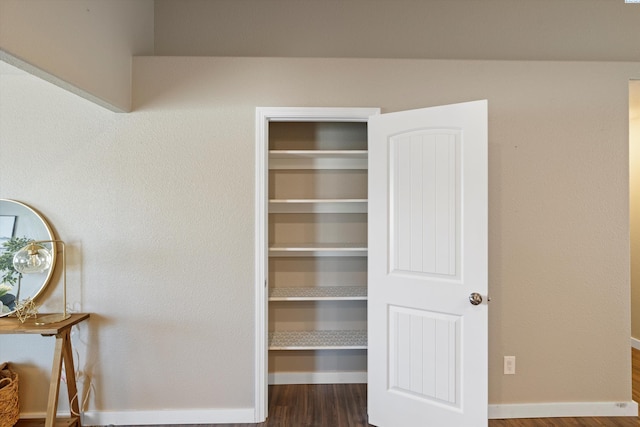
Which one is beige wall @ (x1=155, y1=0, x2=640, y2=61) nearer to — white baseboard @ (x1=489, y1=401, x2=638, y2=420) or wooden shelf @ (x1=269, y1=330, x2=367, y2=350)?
wooden shelf @ (x1=269, y1=330, x2=367, y2=350)

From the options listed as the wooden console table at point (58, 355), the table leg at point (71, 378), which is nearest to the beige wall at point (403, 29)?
the wooden console table at point (58, 355)

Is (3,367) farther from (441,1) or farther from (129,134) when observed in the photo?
(441,1)

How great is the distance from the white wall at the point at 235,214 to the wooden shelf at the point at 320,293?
36cm

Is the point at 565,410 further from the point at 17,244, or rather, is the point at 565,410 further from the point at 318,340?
the point at 17,244

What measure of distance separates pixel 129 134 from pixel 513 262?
271cm

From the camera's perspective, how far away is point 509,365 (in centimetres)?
225

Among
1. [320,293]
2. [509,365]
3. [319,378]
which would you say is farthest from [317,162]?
[509,365]

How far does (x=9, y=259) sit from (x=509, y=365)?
3333mm

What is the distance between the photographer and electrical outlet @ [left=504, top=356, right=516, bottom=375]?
2248mm

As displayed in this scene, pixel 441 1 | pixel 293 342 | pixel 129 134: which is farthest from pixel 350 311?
pixel 441 1

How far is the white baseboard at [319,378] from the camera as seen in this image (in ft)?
8.92

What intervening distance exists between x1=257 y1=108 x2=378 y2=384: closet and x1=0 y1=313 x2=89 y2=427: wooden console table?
1.30 m

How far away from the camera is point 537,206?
226cm

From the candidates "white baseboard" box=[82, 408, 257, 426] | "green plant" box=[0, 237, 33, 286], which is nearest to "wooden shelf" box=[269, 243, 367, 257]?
"white baseboard" box=[82, 408, 257, 426]
